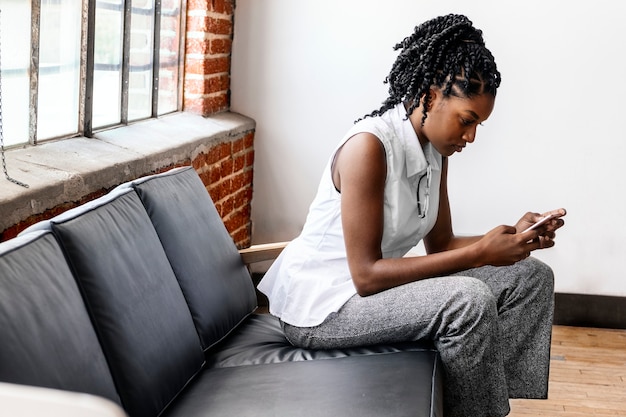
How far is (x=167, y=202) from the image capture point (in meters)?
2.35

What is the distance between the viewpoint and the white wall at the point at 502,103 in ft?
12.6

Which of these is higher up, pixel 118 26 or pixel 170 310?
pixel 118 26

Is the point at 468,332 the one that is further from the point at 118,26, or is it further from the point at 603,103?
the point at 603,103

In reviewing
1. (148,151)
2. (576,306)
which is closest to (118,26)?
(148,151)

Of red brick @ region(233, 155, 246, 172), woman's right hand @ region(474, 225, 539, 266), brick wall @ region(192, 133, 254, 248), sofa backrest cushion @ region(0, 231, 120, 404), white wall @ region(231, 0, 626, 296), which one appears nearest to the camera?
sofa backrest cushion @ region(0, 231, 120, 404)

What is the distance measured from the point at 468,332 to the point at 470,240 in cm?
68

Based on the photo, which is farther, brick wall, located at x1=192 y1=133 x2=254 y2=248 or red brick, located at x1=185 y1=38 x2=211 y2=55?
red brick, located at x1=185 y1=38 x2=211 y2=55

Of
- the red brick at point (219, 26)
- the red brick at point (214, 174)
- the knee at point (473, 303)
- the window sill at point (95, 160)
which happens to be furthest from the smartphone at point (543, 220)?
the red brick at point (219, 26)

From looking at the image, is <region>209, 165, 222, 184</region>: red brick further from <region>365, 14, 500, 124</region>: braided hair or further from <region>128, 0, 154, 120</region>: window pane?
<region>365, 14, 500, 124</region>: braided hair

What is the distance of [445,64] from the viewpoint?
2.37 m

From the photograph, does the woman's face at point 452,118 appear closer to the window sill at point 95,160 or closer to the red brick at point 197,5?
the window sill at point 95,160

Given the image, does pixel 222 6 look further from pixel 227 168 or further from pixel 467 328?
pixel 467 328

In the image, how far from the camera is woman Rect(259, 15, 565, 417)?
2.24 metres

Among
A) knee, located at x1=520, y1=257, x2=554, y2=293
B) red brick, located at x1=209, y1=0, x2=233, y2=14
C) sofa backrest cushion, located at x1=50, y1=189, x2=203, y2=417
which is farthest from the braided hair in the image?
red brick, located at x1=209, y1=0, x2=233, y2=14
